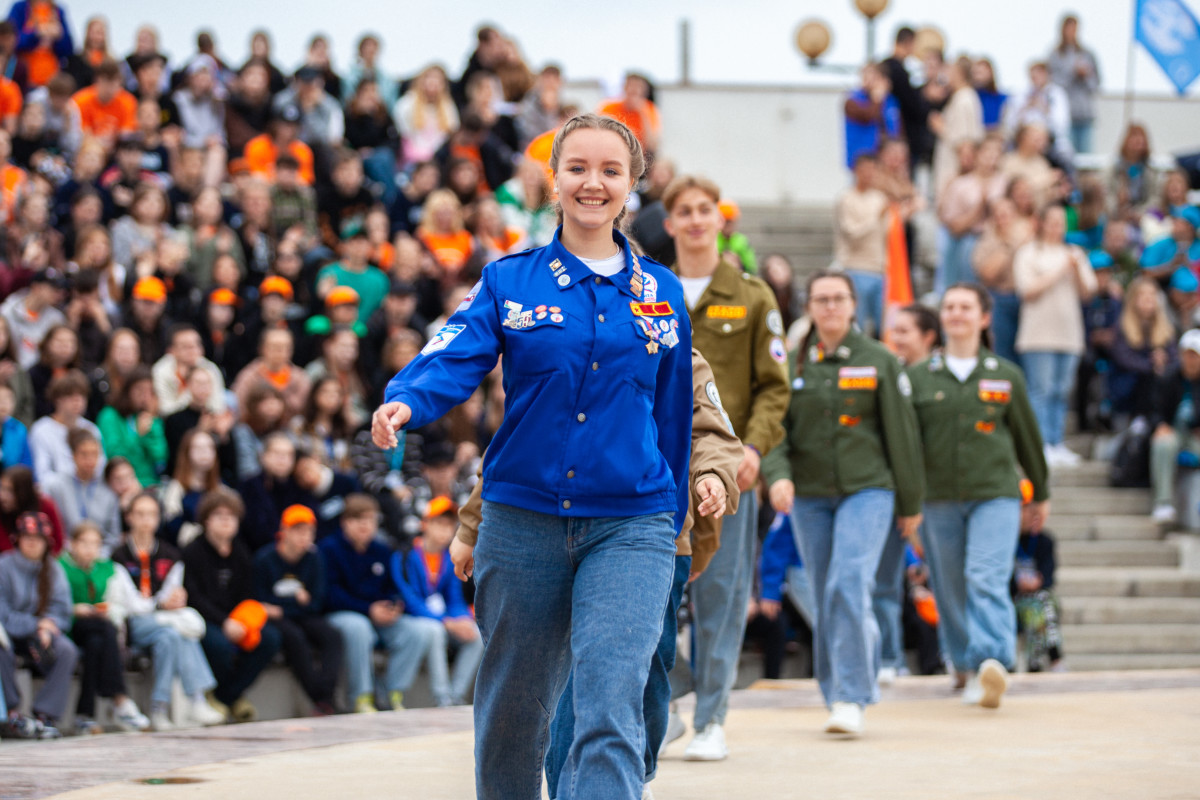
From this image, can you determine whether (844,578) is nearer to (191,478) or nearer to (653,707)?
(653,707)

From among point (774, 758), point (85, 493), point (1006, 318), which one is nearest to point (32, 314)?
point (85, 493)

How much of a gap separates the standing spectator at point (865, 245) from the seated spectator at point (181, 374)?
6286 millimetres

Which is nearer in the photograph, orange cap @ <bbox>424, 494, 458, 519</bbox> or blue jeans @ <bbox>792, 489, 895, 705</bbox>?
blue jeans @ <bbox>792, 489, 895, 705</bbox>

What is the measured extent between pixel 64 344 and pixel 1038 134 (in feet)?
33.3

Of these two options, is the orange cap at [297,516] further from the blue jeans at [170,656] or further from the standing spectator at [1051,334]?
the standing spectator at [1051,334]

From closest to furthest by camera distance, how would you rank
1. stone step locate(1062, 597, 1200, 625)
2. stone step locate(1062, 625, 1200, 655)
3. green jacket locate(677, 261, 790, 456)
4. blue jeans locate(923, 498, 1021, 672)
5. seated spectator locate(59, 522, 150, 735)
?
green jacket locate(677, 261, 790, 456)
blue jeans locate(923, 498, 1021, 672)
seated spectator locate(59, 522, 150, 735)
stone step locate(1062, 625, 1200, 655)
stone step locate(1062, 597, 1200, 625)

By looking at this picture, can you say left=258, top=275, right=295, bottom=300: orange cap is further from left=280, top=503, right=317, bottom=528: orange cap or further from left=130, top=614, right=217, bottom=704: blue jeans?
left=130, top=614, right=217, bottom=704: blue jeans

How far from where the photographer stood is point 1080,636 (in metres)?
11.9

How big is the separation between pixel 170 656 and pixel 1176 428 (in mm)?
8672

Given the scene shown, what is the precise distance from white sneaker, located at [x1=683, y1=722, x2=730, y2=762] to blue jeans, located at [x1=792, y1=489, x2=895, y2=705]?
0.84m

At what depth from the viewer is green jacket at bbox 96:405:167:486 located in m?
10.7

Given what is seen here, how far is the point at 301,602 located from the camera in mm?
9969

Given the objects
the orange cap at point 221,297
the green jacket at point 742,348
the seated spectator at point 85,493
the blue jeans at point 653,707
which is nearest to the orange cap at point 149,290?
the orange cap at point 221,297

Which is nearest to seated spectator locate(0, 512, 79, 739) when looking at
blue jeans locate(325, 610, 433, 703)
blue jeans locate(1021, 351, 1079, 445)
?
blue jeans locate(325, 610, 433, 703)
